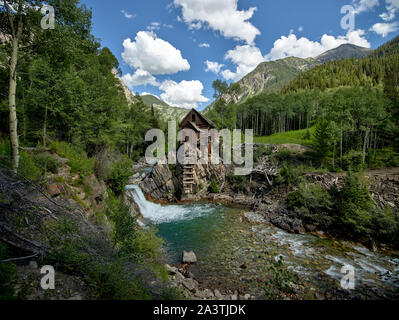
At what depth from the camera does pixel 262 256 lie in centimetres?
1062

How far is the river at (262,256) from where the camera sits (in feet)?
27.1

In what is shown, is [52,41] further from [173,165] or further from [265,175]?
[265,175]

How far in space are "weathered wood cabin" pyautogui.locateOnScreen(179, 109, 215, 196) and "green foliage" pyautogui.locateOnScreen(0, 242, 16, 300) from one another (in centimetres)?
1989

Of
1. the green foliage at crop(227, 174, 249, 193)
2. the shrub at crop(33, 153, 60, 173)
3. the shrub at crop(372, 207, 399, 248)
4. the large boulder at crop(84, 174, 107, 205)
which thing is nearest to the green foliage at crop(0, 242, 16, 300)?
the shrub at crop(33, 153, 60, 173)

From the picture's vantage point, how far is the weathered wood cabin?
23312 mm

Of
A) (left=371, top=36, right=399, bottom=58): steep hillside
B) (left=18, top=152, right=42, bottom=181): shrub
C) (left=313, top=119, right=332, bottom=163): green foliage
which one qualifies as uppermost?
(left=371, top=36, right=399, bottom=58): steep hillside

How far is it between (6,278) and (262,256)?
1120 cm

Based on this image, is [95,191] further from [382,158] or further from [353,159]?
[382,158]

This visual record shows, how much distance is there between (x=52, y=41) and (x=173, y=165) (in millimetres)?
18927

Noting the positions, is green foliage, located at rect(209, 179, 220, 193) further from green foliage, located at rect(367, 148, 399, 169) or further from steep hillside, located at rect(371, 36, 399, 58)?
steep hillside, located at rect(371, 36, 399, 58)

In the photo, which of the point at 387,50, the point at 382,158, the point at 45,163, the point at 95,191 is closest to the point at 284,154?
the point at 382,158

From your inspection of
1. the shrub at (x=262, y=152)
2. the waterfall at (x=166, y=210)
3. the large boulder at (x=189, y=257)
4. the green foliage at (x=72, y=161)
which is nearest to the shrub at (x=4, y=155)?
the green foliage at (x=72, y=161)
